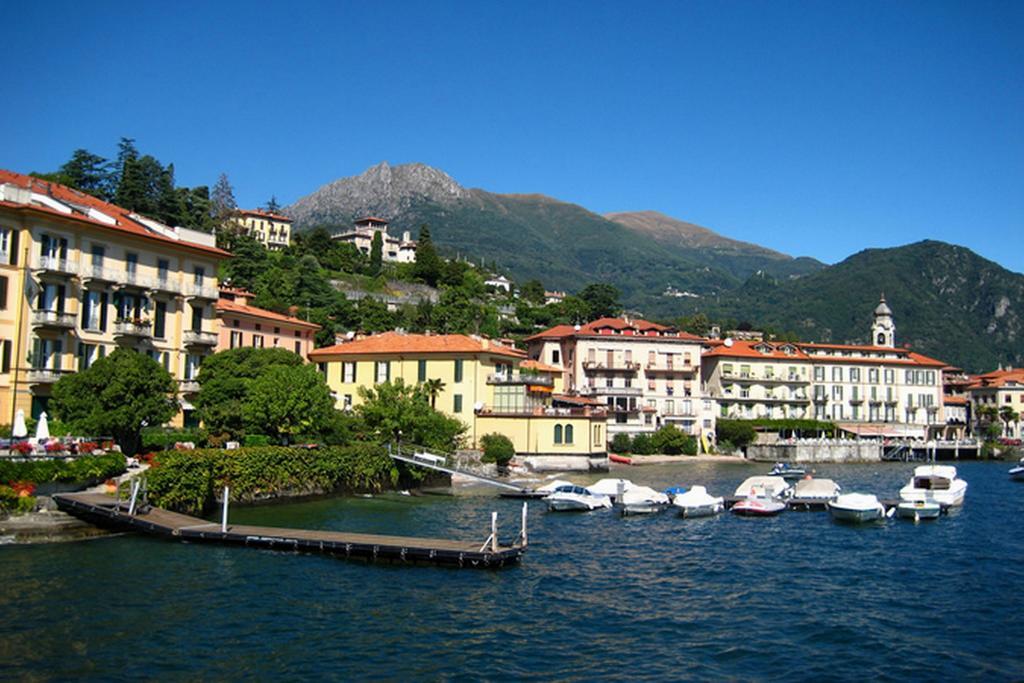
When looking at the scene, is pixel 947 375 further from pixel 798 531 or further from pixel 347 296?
pixel 798 531

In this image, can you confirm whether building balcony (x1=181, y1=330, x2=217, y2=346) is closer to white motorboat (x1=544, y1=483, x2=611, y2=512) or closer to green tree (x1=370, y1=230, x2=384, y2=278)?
white motorboat (x1=544, y1=483, x2=611, y2=512)

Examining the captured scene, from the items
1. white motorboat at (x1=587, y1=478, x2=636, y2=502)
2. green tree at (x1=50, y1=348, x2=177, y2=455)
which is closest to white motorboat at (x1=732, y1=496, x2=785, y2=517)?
white motorboat at (x1=587, y1=478, x2=636, y2=502)

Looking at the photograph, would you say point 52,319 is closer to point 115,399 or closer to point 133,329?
point 133,329

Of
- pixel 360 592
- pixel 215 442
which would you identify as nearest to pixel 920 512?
pixel 360 592

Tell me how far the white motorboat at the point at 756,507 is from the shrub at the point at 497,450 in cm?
1763

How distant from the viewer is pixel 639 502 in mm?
43844

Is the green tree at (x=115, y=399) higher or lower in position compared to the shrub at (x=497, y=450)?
higher

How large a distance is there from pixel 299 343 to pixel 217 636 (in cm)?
4947

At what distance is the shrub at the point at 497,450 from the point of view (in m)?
57.9

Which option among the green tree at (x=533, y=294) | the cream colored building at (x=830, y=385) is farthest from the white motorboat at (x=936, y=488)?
the green tree at (x=533, y=294)

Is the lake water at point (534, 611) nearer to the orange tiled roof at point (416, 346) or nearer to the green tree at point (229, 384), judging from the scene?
the green tree at point (229, 384)

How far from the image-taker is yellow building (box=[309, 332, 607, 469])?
201 feet

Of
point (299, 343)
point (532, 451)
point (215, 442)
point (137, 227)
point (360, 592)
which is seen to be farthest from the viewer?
point (299, 343)

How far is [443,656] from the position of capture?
63.7 ft
